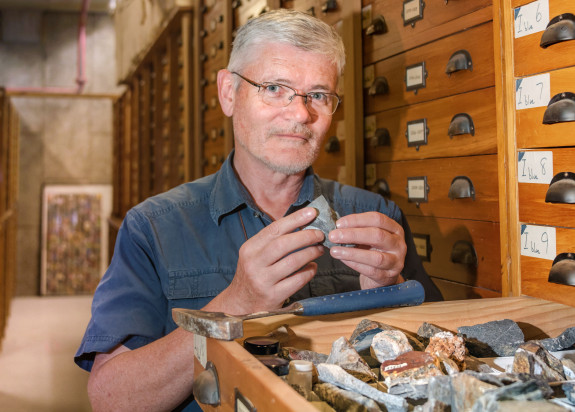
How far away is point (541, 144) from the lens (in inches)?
58.4

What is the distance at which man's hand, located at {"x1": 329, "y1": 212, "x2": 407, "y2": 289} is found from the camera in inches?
43.4

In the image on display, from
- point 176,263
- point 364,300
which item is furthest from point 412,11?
point 364,300

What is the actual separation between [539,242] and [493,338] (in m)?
0.50

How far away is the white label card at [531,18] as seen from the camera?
147 cm

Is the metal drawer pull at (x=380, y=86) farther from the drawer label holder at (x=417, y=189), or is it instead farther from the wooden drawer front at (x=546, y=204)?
the wooden drawer front at (x=546, y=204)

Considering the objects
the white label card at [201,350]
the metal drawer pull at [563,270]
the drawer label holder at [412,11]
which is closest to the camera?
the white label card at [201,350]

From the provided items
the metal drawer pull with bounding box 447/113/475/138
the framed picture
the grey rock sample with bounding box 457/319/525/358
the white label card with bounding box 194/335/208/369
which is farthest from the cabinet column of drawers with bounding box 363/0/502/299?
the framed picture

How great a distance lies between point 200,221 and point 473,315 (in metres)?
0.82

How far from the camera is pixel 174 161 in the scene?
19.0 feet

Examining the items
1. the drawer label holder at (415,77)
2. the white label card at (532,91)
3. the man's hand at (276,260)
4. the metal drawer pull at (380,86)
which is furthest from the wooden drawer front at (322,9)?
the man's hand at (276,260)

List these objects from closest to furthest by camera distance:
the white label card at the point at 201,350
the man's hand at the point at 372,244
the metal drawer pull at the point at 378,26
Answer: the white label card at the point at 201,350 < the man's hand at the point at 372,244 < the metal drawer pull at the point at 378,26

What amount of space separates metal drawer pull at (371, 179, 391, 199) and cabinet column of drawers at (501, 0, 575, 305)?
0.86m

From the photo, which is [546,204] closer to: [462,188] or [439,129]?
[462,188]

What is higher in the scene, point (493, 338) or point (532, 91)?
point (532, 91)
